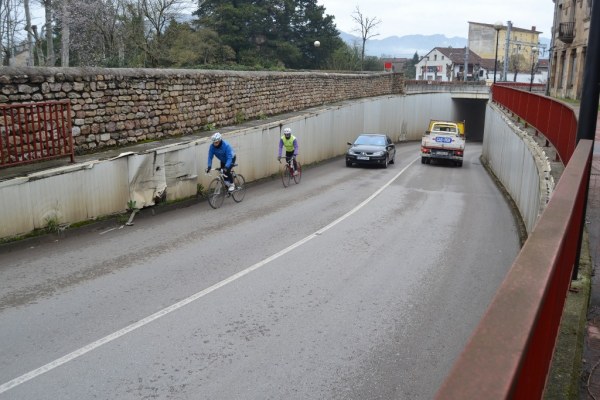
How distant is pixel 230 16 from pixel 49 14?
22.2 m

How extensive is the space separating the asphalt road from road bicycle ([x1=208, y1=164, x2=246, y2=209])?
0.59 m

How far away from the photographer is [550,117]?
1391cm

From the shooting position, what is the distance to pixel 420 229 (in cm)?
1313

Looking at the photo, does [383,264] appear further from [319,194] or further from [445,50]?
[445,50]

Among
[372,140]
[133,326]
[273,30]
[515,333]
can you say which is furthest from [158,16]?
[515,333]

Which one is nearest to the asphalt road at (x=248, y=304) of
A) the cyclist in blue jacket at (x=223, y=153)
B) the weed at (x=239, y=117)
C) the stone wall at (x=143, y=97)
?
the cyclist in blue jacket at (x=223, y=153)

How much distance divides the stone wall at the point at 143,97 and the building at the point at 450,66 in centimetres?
8939

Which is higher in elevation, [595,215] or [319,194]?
[595,215]

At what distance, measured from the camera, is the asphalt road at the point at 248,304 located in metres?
5.54

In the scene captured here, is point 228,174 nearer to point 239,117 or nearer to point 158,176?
point 158,176

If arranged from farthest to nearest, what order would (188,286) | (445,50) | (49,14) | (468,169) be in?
(445,50) < (49,14) < (468,169) < (188,286)

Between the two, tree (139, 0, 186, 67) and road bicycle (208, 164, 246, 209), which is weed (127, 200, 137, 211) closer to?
road bicycle (208, 164, 246, 209)

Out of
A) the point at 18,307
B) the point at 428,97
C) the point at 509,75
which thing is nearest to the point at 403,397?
the point at 18,307

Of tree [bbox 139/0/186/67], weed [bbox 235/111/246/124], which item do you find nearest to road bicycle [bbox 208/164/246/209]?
weed [bbox 235/111/246/124]
